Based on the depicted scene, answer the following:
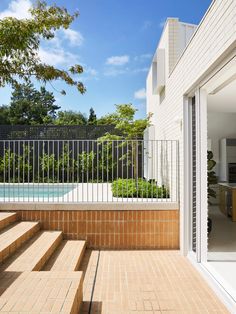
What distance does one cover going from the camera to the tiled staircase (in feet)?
10.4

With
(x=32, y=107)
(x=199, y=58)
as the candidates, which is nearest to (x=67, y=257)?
(x=199, y=58)

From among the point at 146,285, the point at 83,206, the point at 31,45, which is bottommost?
the point at 146,285

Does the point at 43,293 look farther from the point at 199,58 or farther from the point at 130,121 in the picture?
the point at 130,121

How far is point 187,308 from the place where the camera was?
12.6 feet

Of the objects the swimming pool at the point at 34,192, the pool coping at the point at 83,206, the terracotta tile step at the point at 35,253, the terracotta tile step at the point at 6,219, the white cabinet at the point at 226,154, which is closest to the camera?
the terracotta tile step at the point at 35,253

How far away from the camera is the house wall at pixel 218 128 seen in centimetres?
1137

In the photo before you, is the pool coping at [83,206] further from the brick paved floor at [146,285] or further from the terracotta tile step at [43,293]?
the terracotta tile step at [43,293]

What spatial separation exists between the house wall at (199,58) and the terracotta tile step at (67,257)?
1.88m

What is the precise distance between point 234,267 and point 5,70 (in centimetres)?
425

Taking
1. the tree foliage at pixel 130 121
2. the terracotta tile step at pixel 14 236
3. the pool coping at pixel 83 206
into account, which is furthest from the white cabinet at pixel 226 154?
the terracotta tile step at pixel 14 236

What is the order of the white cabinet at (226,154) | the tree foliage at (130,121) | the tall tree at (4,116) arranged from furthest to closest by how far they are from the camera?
the tall tree at (4,116) < the white cabinet at (226,154) < the tree foliage at (130,121)

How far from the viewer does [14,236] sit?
17.0ft

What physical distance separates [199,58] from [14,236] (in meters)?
3.89

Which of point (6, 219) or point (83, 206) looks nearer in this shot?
point (6, 219)
